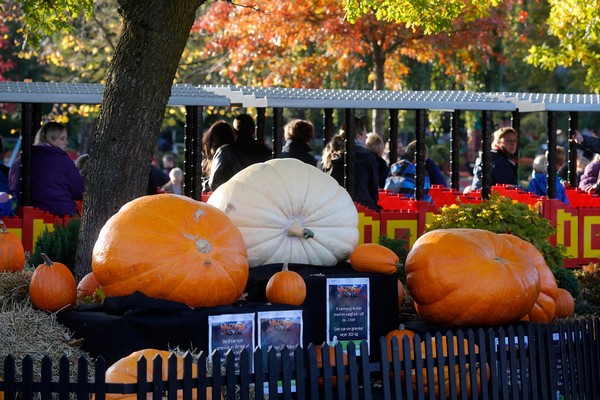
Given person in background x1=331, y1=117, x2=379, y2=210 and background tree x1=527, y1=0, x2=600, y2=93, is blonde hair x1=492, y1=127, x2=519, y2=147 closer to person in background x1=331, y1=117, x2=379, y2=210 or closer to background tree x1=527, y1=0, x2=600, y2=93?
person in background x1=331, y1=117, x2=379, y2=210

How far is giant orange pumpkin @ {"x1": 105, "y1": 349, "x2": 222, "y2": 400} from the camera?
5582 millimetres

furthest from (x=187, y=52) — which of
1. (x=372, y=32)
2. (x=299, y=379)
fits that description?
(x=299, y=379)

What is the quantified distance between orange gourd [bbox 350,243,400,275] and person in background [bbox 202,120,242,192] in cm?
493

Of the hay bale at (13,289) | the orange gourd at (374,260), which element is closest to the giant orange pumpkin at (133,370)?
the hay bale at (13,289)

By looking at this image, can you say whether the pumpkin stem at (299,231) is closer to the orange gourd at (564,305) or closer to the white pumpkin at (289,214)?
the white pumpkin at (289,214)

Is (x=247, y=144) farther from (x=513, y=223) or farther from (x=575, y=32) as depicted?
(x=575, y=32)

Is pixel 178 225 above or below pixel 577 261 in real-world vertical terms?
above

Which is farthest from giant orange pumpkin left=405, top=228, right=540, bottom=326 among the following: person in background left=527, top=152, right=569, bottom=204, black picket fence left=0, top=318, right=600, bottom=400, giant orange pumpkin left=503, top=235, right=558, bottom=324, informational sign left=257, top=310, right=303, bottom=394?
person in background left=527, top=152, right=569, bottom=204

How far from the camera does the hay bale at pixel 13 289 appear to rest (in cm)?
670

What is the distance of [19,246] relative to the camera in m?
7.46

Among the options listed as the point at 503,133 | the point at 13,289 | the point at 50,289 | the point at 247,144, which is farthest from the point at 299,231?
the point at 503,133

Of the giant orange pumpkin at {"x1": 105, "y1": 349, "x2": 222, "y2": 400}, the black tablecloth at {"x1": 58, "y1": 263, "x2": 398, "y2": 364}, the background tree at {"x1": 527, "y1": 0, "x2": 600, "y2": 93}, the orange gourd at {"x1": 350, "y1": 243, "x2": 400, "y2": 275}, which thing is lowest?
the giant orange pumpkin at {"x1": 105, "y1": 349, "x2": 222, "y2": 400}

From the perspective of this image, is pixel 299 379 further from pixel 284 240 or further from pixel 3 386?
pixel 284 240

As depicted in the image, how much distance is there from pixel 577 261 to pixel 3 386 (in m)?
10.5
